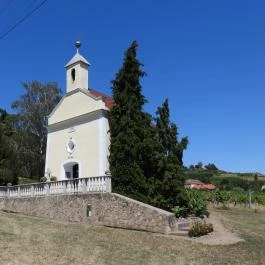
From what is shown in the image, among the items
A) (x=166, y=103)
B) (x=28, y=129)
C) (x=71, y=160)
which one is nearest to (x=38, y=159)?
(x=28, y=129)

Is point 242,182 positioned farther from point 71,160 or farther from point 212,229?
point 212,229

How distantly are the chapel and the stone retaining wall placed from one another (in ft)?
12.0

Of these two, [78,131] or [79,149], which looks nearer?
[79,149]

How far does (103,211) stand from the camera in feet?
59.9

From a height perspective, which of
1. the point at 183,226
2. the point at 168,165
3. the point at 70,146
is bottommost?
the point at 183,226

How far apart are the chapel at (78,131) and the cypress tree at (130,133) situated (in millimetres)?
2901

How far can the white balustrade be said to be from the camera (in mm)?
19069

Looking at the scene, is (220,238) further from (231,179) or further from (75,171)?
(231,179)

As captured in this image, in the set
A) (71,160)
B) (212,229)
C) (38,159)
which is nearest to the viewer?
(212,229)

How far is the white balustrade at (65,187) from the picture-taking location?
19069 millimetres

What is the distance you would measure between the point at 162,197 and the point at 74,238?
6820 millimetres

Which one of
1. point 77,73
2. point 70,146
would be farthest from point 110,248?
point 77,73

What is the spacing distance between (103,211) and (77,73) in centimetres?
1172

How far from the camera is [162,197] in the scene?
2002cm
